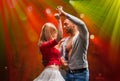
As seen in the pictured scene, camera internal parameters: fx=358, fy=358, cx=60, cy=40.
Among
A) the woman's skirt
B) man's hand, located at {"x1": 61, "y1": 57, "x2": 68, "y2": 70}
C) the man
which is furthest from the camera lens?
man's hand, located at {"x1": 61, "y1": 57, "x2": 68, "y2": 70}

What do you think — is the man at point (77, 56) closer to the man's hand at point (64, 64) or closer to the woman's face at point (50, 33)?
the man's hand at point (64, 64)

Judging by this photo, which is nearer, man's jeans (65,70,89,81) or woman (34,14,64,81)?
woman (34,14,64,81)

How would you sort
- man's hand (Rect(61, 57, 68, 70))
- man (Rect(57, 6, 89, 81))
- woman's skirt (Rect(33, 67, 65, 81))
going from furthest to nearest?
man's hand (Rect(61, 57, 68, 70)), man (Rect(57, 6, 89, 81)), woman's skirt (Rect(33, 67, 65, 81))

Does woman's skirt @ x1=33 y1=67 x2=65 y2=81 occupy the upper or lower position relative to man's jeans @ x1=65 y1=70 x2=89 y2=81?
upper

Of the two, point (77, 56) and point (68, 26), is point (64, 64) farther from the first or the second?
point (68, 26)

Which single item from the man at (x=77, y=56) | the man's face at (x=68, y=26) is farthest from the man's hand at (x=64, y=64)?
the man's face at (x=68, y=26)

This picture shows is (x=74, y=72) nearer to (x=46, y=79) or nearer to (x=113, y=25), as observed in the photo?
(x=46, y=79)

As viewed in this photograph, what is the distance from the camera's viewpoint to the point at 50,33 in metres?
4.23

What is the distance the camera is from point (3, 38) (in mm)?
5094

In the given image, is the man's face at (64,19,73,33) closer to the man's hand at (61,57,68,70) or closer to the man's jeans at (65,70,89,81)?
the man's hand at (61,57,68,70)

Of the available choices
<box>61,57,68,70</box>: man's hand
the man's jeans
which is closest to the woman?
the man's jeans

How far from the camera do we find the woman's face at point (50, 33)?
4.22 metres

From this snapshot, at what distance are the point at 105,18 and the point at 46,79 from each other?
64.0 inches

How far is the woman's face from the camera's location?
13.8 feet
